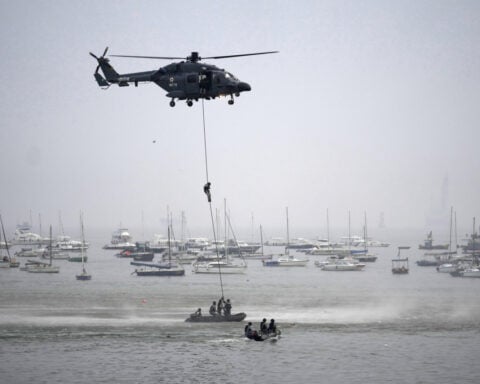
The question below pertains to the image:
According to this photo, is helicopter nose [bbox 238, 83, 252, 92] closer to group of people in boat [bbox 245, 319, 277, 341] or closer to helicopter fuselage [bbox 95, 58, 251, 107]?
helicopter fuselage [bbox 95, 58, 251, 107]

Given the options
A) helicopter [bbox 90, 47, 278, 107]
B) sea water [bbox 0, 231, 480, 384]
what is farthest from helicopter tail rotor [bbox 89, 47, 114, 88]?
sea water [bbox 0, 231, 480, 384]

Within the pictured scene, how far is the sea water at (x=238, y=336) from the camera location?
54438mm

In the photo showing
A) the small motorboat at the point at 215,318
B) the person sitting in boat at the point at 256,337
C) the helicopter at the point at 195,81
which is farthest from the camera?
the small motorboat at the point at 215,318

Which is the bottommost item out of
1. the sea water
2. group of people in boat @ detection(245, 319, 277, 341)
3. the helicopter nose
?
the sea water

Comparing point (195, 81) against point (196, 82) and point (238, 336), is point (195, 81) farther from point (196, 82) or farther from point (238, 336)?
point (238, 336)

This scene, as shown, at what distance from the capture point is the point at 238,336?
64.8 metres

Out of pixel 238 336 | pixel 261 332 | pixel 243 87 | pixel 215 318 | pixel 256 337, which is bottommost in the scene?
pixel 238 336

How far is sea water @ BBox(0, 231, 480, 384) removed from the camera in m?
54.4

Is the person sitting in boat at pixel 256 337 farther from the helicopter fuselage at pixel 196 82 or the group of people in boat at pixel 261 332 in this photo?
the helicopter fuselage at pixel 196 82

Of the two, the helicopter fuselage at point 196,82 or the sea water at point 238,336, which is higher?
the helicopter fuselage at point 196,82

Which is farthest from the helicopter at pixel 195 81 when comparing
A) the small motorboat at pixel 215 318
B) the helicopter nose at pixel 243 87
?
the small motorboat at pixel 215 318

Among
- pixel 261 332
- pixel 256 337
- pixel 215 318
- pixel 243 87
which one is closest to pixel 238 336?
pixel 261 332

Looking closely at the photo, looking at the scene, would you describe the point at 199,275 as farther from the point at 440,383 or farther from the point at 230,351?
the point at 440,383

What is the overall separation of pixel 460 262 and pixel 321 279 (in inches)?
1601
